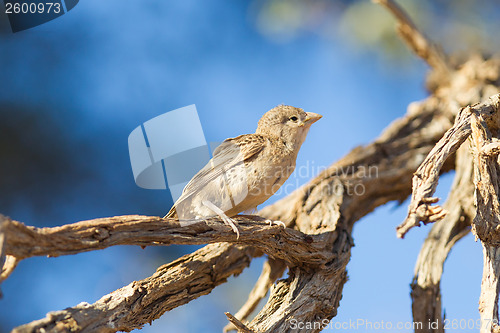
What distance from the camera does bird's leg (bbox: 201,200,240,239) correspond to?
327 cm

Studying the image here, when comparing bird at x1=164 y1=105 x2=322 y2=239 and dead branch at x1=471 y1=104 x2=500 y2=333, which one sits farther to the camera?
bird at x1=164 y1=105 x2=322 y2=239

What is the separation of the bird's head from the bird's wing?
7.9 inches

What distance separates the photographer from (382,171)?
5383mm

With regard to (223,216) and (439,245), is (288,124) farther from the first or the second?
(439,245)

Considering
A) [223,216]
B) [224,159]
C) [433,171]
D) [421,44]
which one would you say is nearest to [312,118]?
[224,159]

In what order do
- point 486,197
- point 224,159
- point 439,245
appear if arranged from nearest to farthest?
1. point 486,197
2. point 224,159
3. point 439,245

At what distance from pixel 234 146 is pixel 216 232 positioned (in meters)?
0.94

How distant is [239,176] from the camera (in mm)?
3695

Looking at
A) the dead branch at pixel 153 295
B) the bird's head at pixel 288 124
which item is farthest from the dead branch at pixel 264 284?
the bird's head at pixel 288 124

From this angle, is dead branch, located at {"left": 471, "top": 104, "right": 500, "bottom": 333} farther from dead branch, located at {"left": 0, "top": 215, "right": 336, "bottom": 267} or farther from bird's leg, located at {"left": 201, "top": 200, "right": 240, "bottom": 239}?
bird's leg, located at {"left": 201, "top": 200, "right": 240, "bottom": 239}

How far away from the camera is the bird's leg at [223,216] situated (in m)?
3.27

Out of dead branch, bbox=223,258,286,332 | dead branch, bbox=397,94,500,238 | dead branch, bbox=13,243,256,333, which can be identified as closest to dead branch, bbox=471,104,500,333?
dead branch, bbox=397,94,500,238

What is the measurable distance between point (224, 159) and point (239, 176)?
237mm

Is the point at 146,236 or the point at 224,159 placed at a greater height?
the point at 224,159
